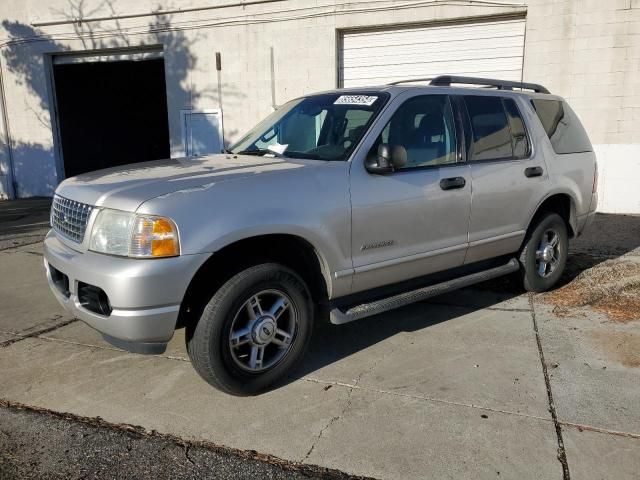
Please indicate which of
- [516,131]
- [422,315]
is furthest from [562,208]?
[422,315]

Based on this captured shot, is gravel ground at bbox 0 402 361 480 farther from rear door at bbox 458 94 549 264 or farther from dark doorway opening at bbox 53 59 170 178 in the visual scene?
dark doorway opening at bbox 53 59 170 178

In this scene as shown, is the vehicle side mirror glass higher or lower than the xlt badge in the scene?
higher

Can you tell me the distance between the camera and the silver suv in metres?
3.03

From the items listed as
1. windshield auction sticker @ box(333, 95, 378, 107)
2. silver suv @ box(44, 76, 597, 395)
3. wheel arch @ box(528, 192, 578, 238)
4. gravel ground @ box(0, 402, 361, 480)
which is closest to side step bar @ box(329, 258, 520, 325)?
silver suv @ box(44, 76, 597, 395)

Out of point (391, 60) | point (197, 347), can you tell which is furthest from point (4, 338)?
point (391, 60)

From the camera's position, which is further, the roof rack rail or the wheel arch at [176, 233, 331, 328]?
the roof rack rail

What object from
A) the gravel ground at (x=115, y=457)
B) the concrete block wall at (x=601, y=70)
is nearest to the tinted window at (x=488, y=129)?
the gravel ground at (x=115, y=457)

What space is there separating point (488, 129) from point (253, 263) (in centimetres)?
254

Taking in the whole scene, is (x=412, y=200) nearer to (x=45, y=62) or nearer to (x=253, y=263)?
(x=253, y=263)

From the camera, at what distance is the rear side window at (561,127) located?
5266 mm

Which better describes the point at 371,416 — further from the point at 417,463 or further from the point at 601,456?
the point at 601,456

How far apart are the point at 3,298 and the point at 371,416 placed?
4228mm

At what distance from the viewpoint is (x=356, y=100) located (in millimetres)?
4188

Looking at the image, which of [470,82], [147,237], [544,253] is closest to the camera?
[147,237]
